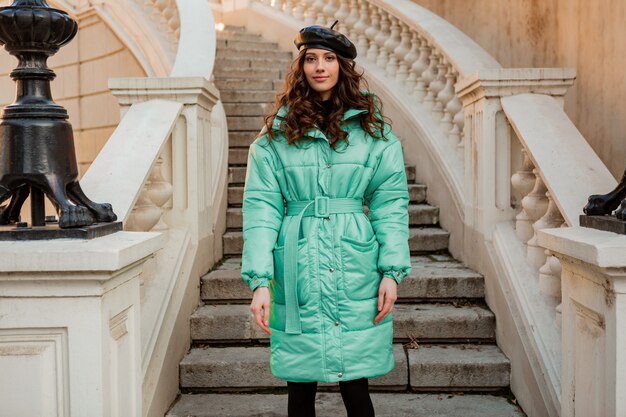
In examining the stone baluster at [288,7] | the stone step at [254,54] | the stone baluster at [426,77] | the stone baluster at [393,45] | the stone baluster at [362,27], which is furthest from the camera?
the stone baluster at [288,7]

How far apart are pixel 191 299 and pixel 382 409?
122cm

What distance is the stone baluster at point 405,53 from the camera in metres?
6.09

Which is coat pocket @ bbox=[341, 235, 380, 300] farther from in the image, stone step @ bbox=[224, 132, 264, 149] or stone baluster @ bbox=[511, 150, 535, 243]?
stone step @ bbox=[224, 132, 264, 149]

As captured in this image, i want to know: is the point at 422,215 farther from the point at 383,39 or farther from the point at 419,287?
the point at 383,39

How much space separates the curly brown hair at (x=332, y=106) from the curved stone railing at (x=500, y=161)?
1023 mm

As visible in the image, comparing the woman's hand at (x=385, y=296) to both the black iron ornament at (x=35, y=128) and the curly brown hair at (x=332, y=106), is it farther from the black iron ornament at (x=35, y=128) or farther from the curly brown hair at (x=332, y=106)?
the black iron ornament at (x=35, y=128)

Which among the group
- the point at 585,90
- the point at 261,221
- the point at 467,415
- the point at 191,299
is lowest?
the point at 467,415

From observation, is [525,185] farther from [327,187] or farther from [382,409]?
[327,187]

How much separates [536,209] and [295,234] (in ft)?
5.51

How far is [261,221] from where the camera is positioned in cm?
239

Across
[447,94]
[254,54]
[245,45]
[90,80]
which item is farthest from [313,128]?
[90,80]

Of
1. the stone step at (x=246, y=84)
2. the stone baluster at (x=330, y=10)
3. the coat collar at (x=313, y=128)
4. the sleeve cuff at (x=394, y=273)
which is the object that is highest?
the stone baluster at (x=330, y=10)

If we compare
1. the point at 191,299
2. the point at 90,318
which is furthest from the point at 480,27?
the point at 90,318

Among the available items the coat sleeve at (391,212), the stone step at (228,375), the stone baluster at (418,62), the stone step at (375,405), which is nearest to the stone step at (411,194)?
the stone baluster at (418,62)
